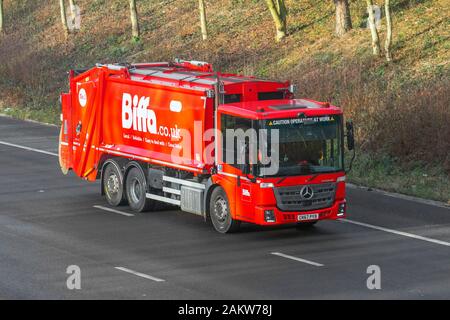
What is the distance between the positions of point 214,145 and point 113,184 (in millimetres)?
3923

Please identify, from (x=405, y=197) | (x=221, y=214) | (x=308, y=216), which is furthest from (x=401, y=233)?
(x=405, y=197)

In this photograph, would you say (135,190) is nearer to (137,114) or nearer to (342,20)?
A: (137,114)

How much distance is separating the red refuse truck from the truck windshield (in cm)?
2

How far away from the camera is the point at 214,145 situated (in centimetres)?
2192

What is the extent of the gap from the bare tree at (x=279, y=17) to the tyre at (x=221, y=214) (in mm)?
21304

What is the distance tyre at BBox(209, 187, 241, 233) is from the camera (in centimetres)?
2169

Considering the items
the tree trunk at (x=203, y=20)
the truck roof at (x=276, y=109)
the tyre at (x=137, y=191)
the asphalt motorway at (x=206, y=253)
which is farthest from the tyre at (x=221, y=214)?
the tree trunk at (x=203, y=20)

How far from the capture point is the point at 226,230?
21.8 meters

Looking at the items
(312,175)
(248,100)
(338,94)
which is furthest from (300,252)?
(338,94)

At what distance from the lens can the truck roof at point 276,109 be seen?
68.4ft

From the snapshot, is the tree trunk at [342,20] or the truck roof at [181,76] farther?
the tree trunk at [342,20]

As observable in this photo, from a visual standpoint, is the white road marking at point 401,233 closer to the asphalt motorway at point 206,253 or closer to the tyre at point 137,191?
the asphalt motorway at point 206,253

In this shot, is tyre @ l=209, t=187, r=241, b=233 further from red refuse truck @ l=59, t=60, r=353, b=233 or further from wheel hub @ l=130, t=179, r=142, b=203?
wheel hub @ l=130, t=179, r=142, b=203
